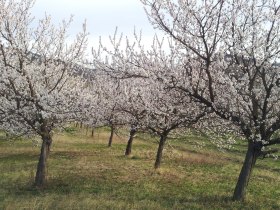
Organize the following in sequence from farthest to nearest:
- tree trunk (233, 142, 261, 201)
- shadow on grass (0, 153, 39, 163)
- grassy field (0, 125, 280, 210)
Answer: shadow on grass (0, 153, 39, 163)
tree trunk (233, 142, 261, 201)
grassy field (0, 125, 280, 210)

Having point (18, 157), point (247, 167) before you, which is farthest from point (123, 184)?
point (18, 157)

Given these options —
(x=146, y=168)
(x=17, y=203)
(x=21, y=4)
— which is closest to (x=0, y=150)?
(x=146, y=168)

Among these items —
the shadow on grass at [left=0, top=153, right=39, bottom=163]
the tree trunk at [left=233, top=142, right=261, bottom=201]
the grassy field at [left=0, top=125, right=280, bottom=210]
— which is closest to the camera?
the grassy field at [left=0, top=125, right=280, bottom=210]

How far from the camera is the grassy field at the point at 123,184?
1636cm

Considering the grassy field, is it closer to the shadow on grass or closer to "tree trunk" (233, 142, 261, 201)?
the shadow on grass

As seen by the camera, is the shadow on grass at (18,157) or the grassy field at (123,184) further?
the shadow on grass at (18,157)

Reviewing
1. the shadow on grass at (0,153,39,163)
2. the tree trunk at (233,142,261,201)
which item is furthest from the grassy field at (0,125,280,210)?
the tree trunk at (233,142,261,201)

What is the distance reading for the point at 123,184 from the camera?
20562 millimetres

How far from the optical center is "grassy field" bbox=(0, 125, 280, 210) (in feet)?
53.7

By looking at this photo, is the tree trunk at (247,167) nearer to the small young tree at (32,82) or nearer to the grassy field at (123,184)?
the grassy field at (123,184)

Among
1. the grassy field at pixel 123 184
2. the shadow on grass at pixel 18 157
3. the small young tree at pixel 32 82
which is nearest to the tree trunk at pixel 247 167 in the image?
the grassy field at pixel 123 184

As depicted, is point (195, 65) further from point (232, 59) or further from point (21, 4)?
point (21, 4)

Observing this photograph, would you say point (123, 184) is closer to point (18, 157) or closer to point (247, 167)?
point (247, 167)

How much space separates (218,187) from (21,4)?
13368mm
